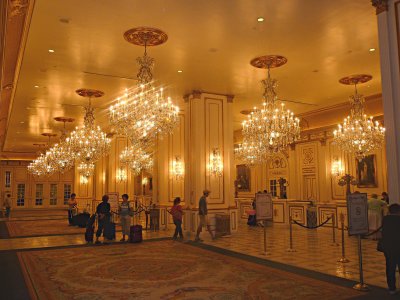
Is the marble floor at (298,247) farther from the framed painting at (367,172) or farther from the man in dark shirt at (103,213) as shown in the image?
the framed painting at (367,172)

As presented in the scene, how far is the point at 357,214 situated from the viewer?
5277mm

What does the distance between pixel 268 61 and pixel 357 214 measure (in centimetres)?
434

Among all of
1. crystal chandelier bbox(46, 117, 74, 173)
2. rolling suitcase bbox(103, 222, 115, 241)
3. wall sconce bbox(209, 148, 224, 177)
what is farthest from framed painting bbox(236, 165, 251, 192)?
rolling suitcase bbox(103, 222, 115, 241)

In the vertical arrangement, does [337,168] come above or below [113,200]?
above

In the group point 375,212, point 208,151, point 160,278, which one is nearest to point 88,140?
point 208,151

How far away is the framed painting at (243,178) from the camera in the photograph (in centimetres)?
1833

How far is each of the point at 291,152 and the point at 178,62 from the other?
862cm

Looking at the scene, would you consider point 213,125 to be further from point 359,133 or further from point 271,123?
point 359,133

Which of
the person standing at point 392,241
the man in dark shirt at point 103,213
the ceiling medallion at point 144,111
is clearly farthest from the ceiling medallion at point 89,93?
the person standing at point 392,241

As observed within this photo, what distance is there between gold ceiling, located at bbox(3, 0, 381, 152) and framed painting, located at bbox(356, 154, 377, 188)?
2332 millimetres

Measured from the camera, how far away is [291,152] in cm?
1568

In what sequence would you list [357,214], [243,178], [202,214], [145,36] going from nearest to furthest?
1. [357,214]
2. [145,36]
3. [202,214]
4. [243,178]

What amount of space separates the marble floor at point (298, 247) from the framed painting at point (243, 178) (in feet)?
18.1

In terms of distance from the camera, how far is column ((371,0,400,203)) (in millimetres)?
5176
